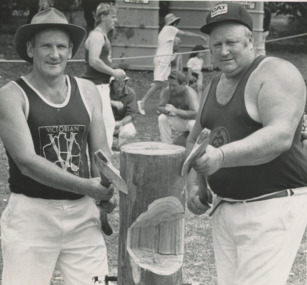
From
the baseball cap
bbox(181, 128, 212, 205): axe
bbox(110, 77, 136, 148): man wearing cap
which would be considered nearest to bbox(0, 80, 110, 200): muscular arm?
bbox(181, 128, 212, 205): axe

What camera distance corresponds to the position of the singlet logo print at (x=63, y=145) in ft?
10.5

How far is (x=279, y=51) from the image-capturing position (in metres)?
22.2

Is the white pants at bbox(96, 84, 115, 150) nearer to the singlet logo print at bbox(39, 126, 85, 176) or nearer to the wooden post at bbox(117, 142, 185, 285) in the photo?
the singlet logo print at bbox(39, 126, 85, 176)

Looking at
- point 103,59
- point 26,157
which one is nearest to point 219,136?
point 26,157

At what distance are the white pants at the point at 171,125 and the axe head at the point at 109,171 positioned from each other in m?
5.59

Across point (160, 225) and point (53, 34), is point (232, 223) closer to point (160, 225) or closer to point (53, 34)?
point (160, 225)

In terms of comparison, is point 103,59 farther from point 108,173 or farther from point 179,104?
point 108,173

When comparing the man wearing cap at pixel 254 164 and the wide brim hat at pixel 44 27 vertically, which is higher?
the wide brim hat at pixel 44 27

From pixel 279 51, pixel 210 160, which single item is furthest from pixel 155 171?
pixel 279 51

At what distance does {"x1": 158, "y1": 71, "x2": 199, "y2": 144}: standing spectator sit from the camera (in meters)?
8.40

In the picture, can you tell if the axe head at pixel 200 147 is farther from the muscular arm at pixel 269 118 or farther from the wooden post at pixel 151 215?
the wooden post at pixel 151 215

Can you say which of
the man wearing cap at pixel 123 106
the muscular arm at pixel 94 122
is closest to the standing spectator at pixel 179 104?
the man wearing cap at pixel 123 106

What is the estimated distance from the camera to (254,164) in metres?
2.95

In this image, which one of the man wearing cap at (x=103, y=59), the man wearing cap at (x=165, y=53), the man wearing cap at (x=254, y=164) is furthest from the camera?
the man wearing cap at (x=165, y=53)
